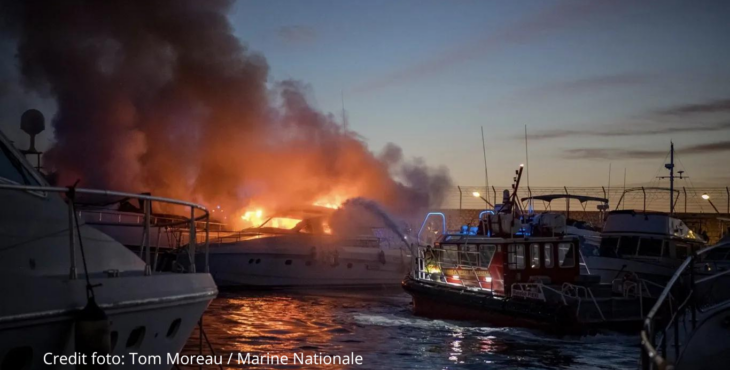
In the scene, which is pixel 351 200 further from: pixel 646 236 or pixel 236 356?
pixel 236 356

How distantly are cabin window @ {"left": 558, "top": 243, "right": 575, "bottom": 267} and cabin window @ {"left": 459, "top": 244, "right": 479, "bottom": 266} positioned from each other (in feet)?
8.44

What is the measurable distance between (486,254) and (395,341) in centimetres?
641

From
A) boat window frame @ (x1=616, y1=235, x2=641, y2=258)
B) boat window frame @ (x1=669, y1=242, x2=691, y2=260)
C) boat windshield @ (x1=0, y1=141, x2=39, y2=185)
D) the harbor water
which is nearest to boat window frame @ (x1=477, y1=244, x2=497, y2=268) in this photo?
the harbor water

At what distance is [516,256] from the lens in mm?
24031

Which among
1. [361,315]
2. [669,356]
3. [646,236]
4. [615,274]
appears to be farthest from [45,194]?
[646,236]

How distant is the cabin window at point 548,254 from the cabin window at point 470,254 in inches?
84.9

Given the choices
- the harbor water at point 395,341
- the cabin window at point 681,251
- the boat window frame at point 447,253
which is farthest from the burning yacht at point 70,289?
the cabin window at point 681,251

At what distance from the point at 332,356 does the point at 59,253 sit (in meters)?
10.1

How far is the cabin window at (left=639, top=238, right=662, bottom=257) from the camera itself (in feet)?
97.6

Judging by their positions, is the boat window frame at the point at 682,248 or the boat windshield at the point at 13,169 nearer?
the boat windshield at the point at 13,169

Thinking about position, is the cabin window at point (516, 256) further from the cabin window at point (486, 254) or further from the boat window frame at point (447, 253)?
the boat window frame at point (447, 253)

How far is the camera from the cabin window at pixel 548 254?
2375 centimetres

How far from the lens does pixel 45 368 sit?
20.6 feet

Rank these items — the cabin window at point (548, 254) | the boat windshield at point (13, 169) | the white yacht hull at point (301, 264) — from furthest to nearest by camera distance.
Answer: the white yacht hull at point (301, 264)
the cabin window at point (548, 254)
the boat windshield at point (13, 169)
